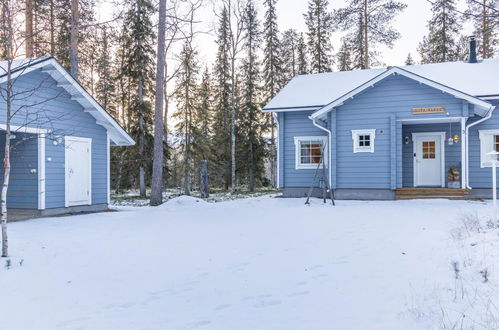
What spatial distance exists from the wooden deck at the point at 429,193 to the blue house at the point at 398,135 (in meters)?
0.03

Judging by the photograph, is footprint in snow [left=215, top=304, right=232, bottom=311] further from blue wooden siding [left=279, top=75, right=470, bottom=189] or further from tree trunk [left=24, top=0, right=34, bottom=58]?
blue wooden siding [left=279, top=75, right=470, bottom=189]

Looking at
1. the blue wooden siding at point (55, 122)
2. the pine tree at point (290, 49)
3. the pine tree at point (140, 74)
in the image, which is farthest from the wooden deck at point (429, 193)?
the pine tree at point (290, 49)

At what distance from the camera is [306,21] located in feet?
89.6

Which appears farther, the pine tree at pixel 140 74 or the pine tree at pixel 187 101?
the pine tree at pixel 187 101

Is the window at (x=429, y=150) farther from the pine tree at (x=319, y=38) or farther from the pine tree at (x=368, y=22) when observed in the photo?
the pine tree at (x=319, y=38)

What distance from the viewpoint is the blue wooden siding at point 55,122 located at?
33.1 feet

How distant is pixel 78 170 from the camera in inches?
465

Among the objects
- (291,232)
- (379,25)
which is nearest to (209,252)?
(291,232)

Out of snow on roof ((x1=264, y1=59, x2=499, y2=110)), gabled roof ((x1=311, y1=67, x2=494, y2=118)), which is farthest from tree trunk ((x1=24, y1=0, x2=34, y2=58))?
gabled roof ((x1=311, y1=67, x2=494, y2=118))

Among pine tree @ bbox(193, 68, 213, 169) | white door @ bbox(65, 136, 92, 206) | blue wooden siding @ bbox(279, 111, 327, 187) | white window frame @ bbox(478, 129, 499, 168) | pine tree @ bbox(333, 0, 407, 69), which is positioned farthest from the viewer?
pine tree @ bbox(193, 68, 213, 169)

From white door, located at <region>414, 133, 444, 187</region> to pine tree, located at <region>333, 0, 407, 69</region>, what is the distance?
381 inches

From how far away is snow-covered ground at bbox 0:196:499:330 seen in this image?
3.29m

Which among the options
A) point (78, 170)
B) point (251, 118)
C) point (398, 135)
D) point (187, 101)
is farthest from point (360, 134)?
point (187, 101)

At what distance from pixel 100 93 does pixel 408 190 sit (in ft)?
68.0
